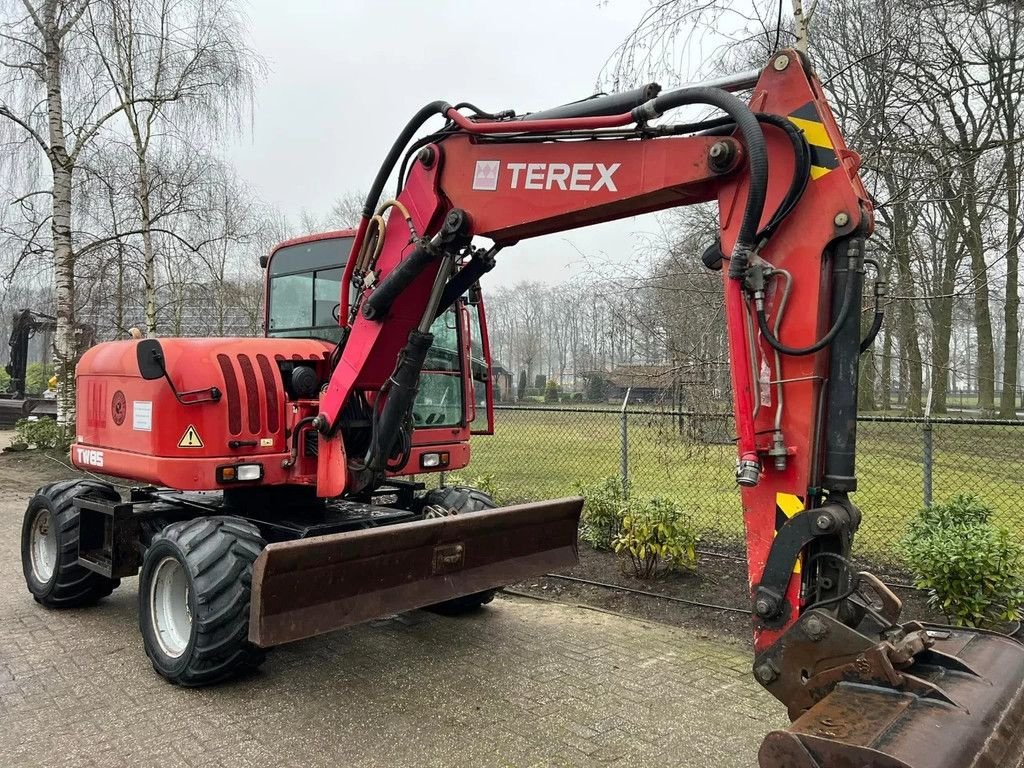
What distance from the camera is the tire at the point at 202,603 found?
3.99m

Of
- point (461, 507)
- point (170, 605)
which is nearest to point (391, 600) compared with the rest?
point (461, 507)

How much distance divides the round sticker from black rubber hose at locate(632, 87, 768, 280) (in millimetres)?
4090

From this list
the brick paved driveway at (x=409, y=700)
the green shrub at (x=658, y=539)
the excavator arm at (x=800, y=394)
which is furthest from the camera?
the green shrub at (x=658, y=539)

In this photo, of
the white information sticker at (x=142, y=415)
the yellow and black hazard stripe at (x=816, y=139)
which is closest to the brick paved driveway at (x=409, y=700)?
the white information sticker at (x=142, y=415)

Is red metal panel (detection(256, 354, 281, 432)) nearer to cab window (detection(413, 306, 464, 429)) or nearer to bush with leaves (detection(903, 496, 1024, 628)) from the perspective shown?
cab window (detection(413, 306, 464, 429))

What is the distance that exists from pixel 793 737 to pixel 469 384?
12.1 ft

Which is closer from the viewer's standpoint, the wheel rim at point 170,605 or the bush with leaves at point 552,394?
the wheel rim at point 170,605

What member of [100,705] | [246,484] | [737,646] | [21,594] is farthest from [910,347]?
[21,594]

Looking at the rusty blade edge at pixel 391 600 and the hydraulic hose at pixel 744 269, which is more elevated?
the hydraulic hose at pixel 744 269

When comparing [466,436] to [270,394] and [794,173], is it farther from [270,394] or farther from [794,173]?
[794,173]

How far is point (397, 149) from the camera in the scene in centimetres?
410

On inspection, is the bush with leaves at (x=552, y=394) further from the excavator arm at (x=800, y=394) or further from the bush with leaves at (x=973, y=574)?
the excavator arm at (x=800, y=394)

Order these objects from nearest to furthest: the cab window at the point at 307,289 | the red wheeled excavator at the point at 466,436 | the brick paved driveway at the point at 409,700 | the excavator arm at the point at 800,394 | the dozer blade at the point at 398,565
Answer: the excavator arm at the point at 800,394, the red wheeled excavator at the point at 466,436, the brick paved driveway at the point at 409,700, the dozer blade at the point at 398,565, the cab window at the point at 307,289

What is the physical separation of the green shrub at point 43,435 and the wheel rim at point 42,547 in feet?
29.9
